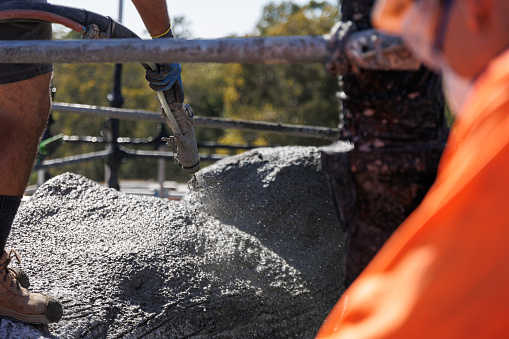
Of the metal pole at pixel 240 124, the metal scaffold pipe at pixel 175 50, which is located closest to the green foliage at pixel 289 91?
the metal pole at pixel 240 124

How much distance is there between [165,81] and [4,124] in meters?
0.65

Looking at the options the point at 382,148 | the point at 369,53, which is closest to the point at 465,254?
the point at 369,53

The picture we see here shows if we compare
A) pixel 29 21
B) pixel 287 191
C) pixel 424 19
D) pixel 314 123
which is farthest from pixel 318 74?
pixel 424 19

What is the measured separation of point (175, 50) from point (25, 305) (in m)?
1.16

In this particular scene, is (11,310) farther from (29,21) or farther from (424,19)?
(424,19)

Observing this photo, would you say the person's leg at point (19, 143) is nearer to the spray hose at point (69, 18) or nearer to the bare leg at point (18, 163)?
the bare leg at point (18, 163)

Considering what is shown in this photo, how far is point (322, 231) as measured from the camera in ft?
9.34

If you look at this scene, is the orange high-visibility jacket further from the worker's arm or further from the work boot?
the worker's arm

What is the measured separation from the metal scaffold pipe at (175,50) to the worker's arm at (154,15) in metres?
1.03

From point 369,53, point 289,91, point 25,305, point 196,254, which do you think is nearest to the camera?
point 369,53

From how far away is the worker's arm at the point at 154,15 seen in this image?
262 centimetres

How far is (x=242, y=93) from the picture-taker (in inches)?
510

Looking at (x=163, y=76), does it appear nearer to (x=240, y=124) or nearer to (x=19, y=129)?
(x=19, y=129)

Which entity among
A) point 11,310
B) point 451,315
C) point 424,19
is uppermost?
point 11,310
